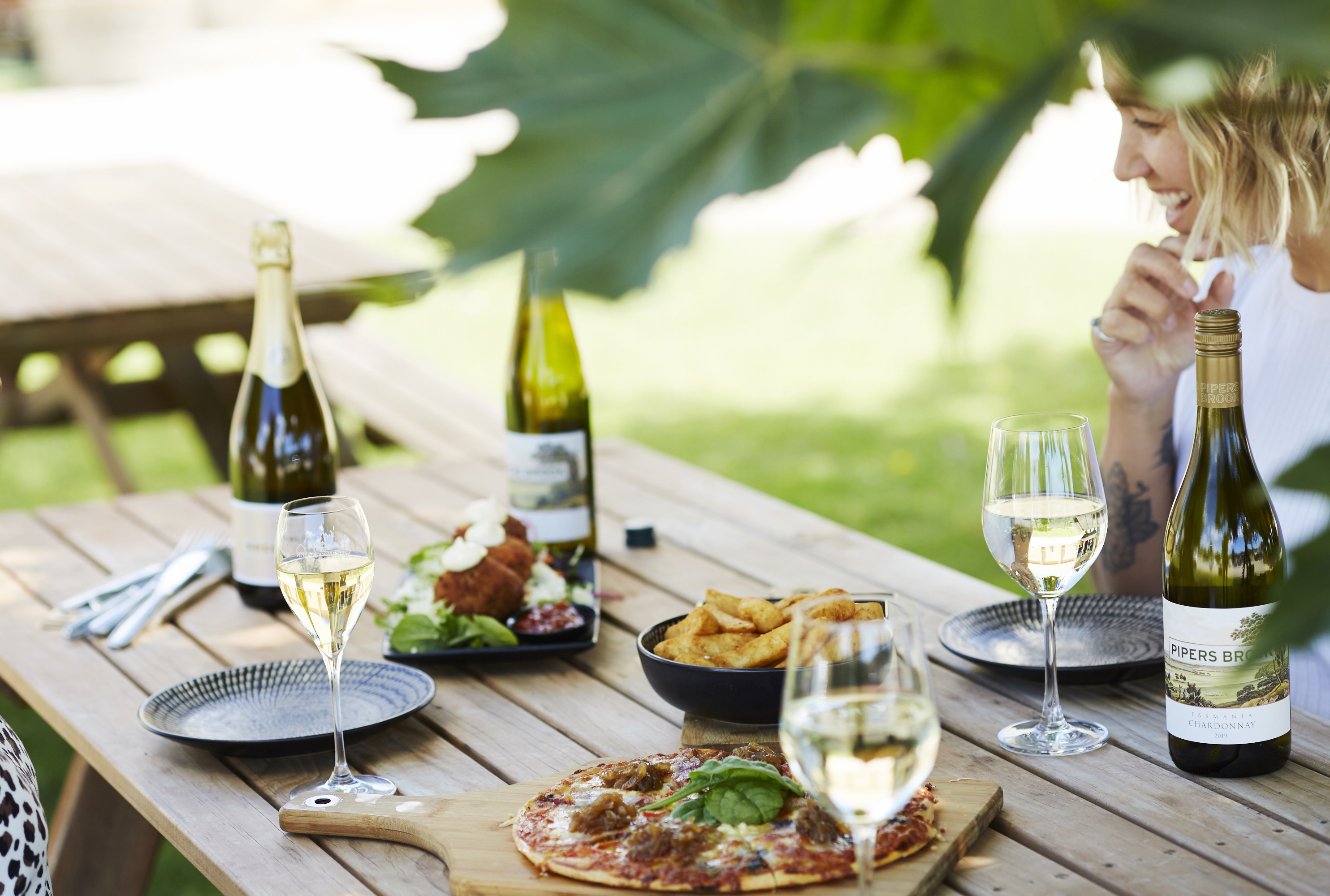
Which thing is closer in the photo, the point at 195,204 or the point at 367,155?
the point at 195,204

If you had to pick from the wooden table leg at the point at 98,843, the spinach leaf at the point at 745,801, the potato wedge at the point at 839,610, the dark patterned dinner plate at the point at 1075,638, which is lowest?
the wooden table leg at the point at 98,843

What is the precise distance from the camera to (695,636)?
4.16 feet

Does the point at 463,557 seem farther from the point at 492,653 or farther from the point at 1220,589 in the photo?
the point at 1220,589

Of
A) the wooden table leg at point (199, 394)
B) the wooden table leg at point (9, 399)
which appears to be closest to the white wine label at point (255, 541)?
the wooden table leg at point (199, 394)

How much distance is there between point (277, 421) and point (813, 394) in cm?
421

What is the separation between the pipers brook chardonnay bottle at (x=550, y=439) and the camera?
1785 millimetres

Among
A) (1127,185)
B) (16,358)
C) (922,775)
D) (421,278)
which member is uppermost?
(421,278)

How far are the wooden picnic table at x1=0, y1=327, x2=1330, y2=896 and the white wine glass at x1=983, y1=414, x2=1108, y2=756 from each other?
30 millimetres

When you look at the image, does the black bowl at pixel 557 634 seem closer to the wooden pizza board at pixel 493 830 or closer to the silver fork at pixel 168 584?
the wooden pizza board at pixel 493 830

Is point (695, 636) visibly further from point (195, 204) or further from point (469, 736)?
point (195, 204)

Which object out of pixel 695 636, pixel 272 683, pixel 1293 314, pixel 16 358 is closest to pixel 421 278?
pixel 695 636

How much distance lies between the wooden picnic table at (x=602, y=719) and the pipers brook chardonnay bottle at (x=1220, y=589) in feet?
0.12

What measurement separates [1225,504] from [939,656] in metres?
0.38

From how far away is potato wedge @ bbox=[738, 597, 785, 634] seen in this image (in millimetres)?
1271
